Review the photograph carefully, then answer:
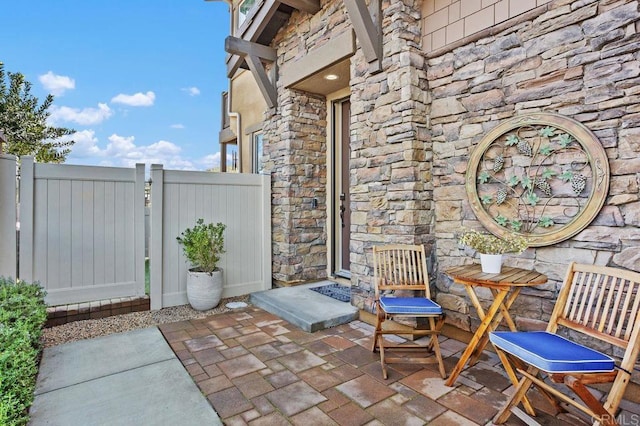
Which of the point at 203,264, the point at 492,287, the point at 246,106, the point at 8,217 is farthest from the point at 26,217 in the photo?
the point at 246,106

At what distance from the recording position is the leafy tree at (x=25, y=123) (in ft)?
26.3

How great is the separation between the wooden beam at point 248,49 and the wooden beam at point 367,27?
1.85 meters

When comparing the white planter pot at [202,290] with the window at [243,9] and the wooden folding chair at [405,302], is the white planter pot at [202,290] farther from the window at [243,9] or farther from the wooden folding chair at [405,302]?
the window at [243,9]

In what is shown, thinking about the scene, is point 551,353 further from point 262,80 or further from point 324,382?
point 262,80

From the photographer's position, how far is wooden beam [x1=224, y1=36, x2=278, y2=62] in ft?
14.8

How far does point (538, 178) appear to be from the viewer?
2.57 meters

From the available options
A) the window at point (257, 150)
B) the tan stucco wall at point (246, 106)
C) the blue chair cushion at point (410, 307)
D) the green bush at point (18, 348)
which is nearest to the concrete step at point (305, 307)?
the blue chair cushion at point (410, 307)

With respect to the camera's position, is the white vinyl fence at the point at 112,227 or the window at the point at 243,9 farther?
the window at the point at 243,9

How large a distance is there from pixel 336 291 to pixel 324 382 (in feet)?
6.66

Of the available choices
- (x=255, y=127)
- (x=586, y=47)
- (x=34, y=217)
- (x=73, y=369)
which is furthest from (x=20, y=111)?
(x=586, y=47)

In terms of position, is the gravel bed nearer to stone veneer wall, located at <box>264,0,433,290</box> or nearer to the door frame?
stone veneer wall, located at <box>264,0,433,290</box>

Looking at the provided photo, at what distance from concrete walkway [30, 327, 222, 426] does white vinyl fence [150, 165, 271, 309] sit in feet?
3.57

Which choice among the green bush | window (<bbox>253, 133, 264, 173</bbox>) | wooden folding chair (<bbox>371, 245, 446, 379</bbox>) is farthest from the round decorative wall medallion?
window (<bbox>253, 133, 264, 173</bbox>)

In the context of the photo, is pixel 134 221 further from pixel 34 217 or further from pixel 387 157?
pixel 387 157
